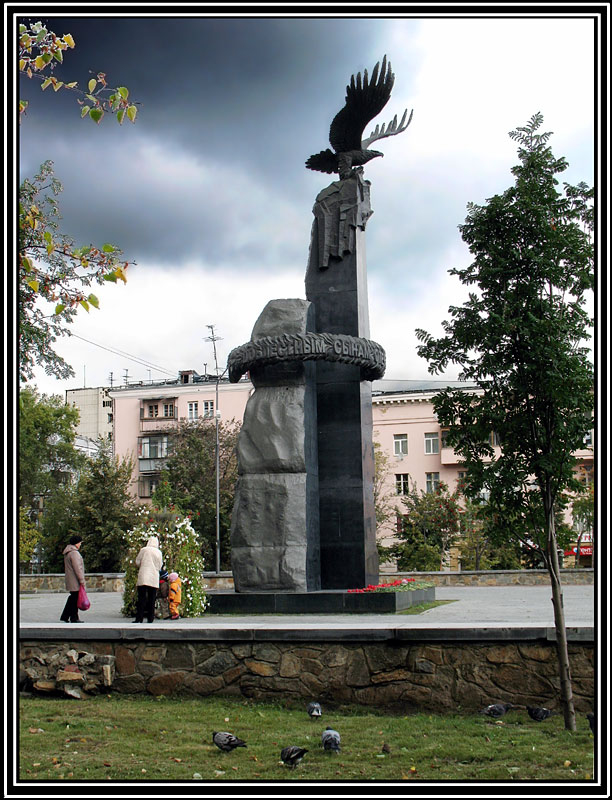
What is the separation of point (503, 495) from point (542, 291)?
198 cm

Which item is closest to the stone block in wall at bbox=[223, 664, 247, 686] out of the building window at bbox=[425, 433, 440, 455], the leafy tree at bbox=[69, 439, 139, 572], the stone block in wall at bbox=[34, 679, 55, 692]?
the stone block in wall at bbox=[34, 679, 55, 692]

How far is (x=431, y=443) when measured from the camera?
2014 inches

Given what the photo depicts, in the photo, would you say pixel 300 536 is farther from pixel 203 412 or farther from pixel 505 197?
pixel 203 412

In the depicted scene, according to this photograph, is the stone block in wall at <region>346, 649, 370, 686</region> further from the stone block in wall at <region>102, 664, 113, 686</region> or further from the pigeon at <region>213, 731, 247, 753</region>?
the stone block in wall at <region>102, 664, 113, 686</region>

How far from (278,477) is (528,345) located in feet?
18.9

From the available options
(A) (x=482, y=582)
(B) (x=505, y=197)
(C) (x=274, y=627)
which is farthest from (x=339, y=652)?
(A) (x=482, y=582)

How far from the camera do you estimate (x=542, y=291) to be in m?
7.87

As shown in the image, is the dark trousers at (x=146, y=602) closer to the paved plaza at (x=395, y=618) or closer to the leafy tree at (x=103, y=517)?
the paved plaza at (x=395, y=618)

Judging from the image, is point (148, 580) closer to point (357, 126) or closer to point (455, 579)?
point (357, 126)

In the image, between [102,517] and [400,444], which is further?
[400,444]

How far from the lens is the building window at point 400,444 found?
5175cm

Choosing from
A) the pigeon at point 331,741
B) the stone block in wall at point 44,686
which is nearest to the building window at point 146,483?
the stone block in wall at point 44,686

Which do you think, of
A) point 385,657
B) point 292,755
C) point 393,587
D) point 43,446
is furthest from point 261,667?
point 43,446

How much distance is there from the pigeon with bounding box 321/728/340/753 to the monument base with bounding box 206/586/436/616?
4853 millimetres
